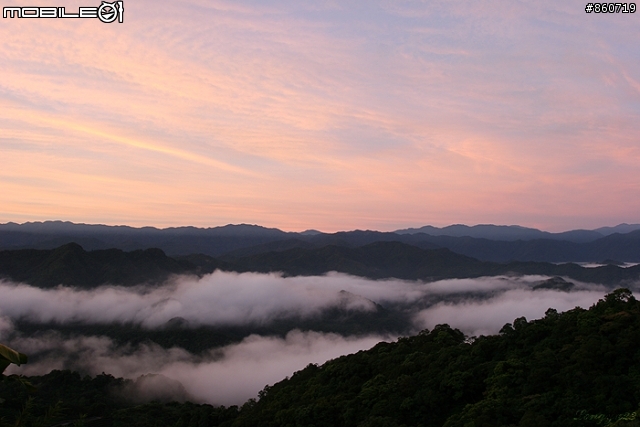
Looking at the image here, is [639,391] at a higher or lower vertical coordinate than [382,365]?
higher

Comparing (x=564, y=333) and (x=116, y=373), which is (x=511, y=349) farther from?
(x=116, y=373)

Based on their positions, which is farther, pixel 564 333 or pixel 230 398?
pixel 230 398

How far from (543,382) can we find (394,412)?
45.3 ft

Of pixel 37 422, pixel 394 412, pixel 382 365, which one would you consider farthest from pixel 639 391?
pixel 37 422

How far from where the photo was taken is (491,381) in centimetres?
4206

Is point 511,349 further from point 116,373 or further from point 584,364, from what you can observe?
point 116,373

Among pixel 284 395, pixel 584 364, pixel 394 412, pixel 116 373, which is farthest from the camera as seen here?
pixel 116 373

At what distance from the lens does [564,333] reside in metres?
47.8

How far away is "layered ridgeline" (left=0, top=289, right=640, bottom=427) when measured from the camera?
111 ft

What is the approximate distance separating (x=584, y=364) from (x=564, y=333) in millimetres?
10301

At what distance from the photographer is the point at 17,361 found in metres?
6.53

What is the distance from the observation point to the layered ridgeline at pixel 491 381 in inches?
1332

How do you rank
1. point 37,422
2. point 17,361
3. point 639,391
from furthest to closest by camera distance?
point 639,391 < point 37,422 < point 17,361

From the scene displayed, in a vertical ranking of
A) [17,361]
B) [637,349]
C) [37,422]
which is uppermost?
[17,361]
